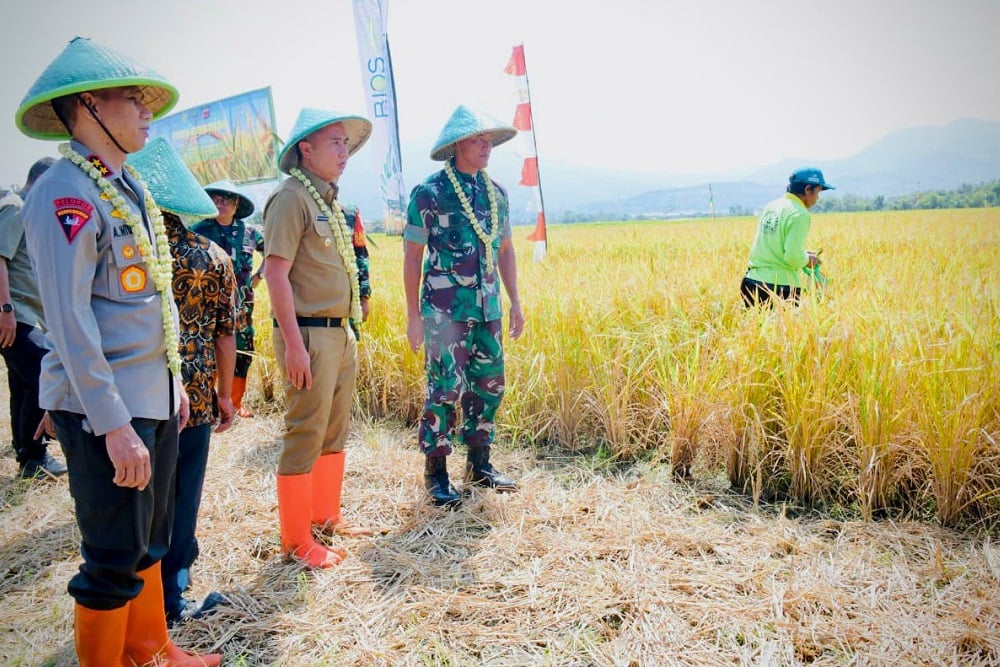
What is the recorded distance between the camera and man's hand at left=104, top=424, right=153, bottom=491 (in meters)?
1.42

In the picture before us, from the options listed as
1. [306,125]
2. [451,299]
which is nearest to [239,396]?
[451,299]

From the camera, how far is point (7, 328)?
3141mm

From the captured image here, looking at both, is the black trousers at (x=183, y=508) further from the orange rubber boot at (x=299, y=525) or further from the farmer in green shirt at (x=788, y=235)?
the farmer in green shirt at (x=788, y=235)

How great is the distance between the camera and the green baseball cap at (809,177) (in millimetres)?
4074

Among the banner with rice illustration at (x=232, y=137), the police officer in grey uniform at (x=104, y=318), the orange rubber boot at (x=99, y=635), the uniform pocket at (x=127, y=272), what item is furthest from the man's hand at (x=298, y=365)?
the banner with rice illustration at (x=232, y=137)

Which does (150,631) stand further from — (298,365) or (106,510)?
(298,365)

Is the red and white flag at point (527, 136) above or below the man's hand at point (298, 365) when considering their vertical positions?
above

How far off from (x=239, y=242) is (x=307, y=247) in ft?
7.41

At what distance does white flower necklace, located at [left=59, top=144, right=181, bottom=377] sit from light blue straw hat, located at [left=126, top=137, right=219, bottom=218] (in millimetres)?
341

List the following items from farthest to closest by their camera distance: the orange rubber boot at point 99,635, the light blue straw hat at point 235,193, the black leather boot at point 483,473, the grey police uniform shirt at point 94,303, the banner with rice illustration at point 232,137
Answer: the banner with rice illustration at point 232,137, the light blue straw hat at point 235,193, the black leather boot at point 483,473, the orange rubber boot at point 99,635, the grey police uniform shirt at point 94,303

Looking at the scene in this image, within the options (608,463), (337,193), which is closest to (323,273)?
(337,193)

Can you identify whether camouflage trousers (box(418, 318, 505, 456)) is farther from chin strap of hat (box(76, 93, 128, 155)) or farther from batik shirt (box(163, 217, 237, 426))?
chin strap of hat (box(76, 93, 128, 155))

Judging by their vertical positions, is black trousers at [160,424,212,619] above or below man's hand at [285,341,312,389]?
below

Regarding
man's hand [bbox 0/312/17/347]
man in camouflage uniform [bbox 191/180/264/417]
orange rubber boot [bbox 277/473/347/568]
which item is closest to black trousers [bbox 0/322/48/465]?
man's hand [bbox 0/312/17/347]
